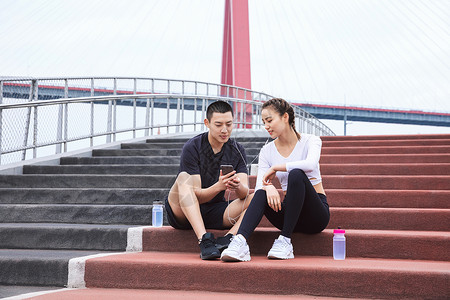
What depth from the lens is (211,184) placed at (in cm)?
313

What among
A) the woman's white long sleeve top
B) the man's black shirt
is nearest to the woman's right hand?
the woman's white long sleeve top

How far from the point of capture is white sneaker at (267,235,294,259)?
275 centimetres

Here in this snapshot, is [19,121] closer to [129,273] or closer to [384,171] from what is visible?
[129,273]

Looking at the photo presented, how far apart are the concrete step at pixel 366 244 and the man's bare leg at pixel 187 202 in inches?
9.5

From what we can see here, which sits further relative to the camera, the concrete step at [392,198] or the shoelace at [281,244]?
the concrete step at [392,198]

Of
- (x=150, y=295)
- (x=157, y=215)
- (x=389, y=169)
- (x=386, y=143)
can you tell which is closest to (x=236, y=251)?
(x=150, y=295)

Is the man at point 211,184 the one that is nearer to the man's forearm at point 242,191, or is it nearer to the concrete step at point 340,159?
the man's forearm at point 242,191

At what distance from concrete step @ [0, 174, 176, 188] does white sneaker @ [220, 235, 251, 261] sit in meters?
1.78

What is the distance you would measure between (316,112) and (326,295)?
128 ft

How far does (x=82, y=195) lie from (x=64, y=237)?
85 centimetres

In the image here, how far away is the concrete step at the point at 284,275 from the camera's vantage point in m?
2.42

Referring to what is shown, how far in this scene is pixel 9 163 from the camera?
5082 millimetres

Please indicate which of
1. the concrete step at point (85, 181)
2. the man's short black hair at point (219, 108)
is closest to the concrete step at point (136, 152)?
the concrete step at point (85, 181)

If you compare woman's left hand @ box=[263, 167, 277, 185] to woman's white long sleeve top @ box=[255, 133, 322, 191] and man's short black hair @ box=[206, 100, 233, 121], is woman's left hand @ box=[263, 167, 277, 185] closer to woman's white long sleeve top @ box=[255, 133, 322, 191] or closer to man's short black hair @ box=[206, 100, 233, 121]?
woman's white long sleeve top @ box=[255, 133, 322, 191]
